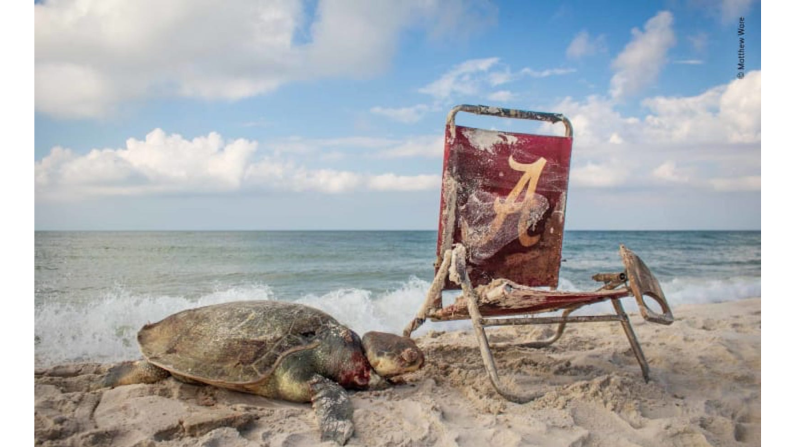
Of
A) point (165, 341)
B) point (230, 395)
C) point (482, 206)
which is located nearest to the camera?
point (230, 395)

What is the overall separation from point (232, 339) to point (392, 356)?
1.07m

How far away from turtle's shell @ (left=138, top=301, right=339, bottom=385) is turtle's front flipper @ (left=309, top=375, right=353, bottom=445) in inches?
11.6

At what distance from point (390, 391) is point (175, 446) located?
1373 mm

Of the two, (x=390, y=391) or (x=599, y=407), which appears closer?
(x=599, y=407)

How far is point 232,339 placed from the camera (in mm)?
3029

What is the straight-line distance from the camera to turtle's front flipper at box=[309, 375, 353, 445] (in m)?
2.42

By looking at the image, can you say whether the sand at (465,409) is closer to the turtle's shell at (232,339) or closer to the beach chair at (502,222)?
Answer: the turtle's shell at (232,339)

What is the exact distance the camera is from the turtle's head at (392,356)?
10.2 feet

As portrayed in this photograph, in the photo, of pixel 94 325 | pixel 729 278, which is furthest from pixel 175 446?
pixel 729 278

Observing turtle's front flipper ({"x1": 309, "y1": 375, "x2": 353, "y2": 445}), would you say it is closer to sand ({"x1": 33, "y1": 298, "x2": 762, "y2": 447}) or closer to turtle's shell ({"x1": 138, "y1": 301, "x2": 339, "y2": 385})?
sand ({"x1": 33, "y1": 298, "x2": 762, "y2": 447})

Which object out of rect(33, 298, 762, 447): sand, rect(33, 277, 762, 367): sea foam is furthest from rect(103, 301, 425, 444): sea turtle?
rect(33, 277, 762, 367): sea foam

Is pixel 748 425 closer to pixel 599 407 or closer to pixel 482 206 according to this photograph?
pixel 599 407

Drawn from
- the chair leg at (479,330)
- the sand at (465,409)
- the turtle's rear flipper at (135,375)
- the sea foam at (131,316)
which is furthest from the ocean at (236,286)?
the chair leg at (479,330)

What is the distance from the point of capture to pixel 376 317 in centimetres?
689
